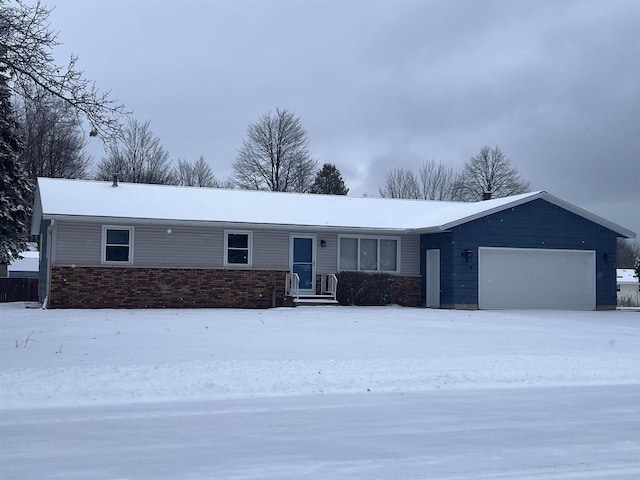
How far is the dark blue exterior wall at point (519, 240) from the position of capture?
24.2 metres

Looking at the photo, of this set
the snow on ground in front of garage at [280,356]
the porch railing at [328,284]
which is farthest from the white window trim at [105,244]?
the porch railing at [328,284]

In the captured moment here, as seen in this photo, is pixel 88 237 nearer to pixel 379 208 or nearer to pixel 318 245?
pixel 318 245

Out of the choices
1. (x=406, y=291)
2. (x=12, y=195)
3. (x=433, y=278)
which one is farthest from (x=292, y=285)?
(x=12, y=195)

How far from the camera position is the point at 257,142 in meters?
54.1

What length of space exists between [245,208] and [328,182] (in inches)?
1077

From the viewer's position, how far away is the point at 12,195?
102 feet

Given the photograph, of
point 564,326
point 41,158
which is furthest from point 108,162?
point 564,326

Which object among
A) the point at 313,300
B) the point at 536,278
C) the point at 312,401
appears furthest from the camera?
the point at 536,278

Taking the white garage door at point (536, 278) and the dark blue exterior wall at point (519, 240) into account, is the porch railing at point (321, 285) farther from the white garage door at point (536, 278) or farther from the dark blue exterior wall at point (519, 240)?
the white garage door at point (536, 278)

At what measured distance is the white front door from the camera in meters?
25.2

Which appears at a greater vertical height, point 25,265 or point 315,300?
point 25,265

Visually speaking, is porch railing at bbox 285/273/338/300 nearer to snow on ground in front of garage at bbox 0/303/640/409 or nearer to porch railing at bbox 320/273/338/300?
porch railing at bbox 320/273/338/300

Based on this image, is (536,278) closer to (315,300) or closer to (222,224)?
(315,300)

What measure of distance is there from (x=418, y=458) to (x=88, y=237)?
1765 centimetres
